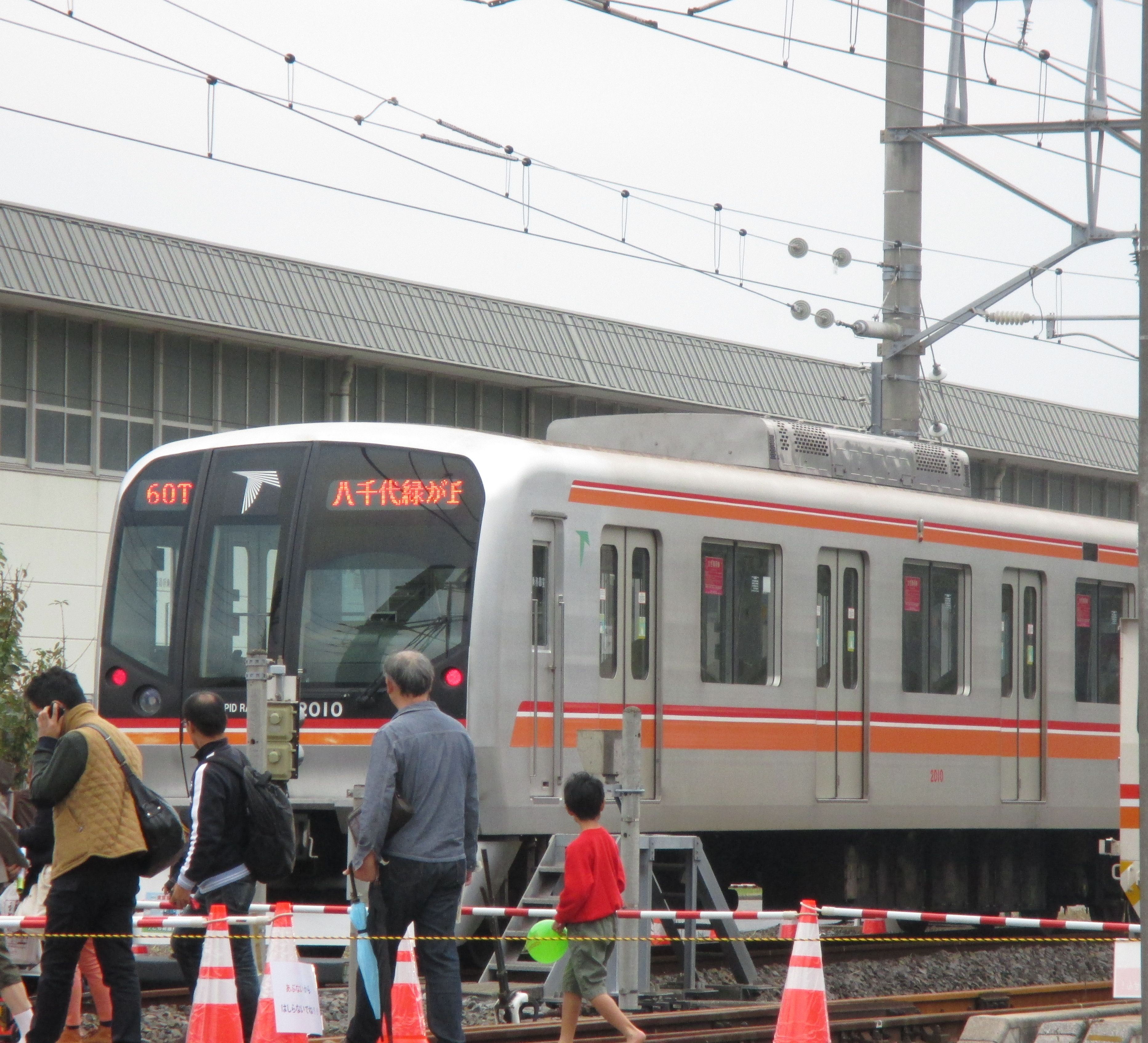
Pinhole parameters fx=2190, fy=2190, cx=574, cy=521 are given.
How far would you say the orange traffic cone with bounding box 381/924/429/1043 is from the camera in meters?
8.88

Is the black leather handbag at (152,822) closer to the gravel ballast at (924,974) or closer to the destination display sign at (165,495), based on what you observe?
the gravel ballast at (924,974)

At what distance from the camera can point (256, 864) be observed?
339 inches

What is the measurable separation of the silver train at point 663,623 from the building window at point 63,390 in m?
16.1

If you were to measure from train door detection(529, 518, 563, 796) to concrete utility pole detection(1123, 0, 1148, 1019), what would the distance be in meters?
4.47

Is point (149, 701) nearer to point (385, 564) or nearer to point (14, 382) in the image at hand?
point (385, 564)

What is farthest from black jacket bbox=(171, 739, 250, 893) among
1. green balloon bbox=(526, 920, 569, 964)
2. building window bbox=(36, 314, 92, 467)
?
building window bbox=(36, 314, 92, 467)

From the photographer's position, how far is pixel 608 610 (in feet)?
41.0

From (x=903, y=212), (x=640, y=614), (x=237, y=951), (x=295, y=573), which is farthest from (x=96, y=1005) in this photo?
(x=903, y=212)

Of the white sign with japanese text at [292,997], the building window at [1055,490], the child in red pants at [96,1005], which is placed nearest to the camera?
the white sign with japanese text at [292,997]

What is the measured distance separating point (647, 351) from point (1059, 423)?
37.3ft

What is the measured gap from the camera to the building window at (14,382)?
94.9ft

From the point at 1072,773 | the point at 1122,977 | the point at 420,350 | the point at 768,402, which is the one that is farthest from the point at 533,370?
the point at 1122,977

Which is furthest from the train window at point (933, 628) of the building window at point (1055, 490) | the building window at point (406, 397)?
the building window at point (1055, 490)

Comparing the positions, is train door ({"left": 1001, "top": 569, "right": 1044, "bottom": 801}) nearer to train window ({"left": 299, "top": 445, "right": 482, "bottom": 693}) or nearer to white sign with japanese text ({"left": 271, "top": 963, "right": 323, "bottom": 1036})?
train window ({"left": 299, "top": 445, "right": 482, "bottom": 693})
